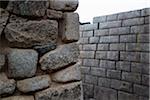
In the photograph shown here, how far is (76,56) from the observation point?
4.73 feet

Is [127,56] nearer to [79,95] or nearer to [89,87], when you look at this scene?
[89,87]

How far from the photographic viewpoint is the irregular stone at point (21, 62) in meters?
1.25

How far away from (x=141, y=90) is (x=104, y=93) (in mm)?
943

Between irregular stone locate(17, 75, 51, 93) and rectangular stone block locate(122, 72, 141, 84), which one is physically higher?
irregular stone locate(17, 75, 51, 93)

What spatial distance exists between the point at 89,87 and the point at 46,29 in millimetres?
3924

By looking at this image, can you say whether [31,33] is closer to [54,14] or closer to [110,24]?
[54,14]

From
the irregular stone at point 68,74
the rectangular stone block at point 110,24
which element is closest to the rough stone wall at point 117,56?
the rectangular stone block at point 110,24

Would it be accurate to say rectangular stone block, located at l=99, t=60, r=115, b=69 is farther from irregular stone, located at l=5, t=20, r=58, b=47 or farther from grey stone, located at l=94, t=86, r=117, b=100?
irregular stone, located at l=5, t=20, r=58, b=47

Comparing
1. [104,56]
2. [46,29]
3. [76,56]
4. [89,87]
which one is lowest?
[89,87]

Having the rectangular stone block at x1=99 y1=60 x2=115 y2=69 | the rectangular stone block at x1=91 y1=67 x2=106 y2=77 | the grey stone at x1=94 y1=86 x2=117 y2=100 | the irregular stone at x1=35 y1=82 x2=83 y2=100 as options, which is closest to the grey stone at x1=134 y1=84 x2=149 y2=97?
Result: the grey stone at x1=94 y1=86 x2=117 y2=100

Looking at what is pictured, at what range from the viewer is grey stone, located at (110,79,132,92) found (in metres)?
4.17

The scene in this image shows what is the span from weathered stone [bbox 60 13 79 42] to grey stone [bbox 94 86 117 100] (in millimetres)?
3194

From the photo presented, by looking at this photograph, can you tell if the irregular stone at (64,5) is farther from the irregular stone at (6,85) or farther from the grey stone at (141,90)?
the grey stone at (141,90)

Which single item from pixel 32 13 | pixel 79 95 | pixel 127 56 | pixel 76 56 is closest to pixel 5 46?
pixel 32 13
